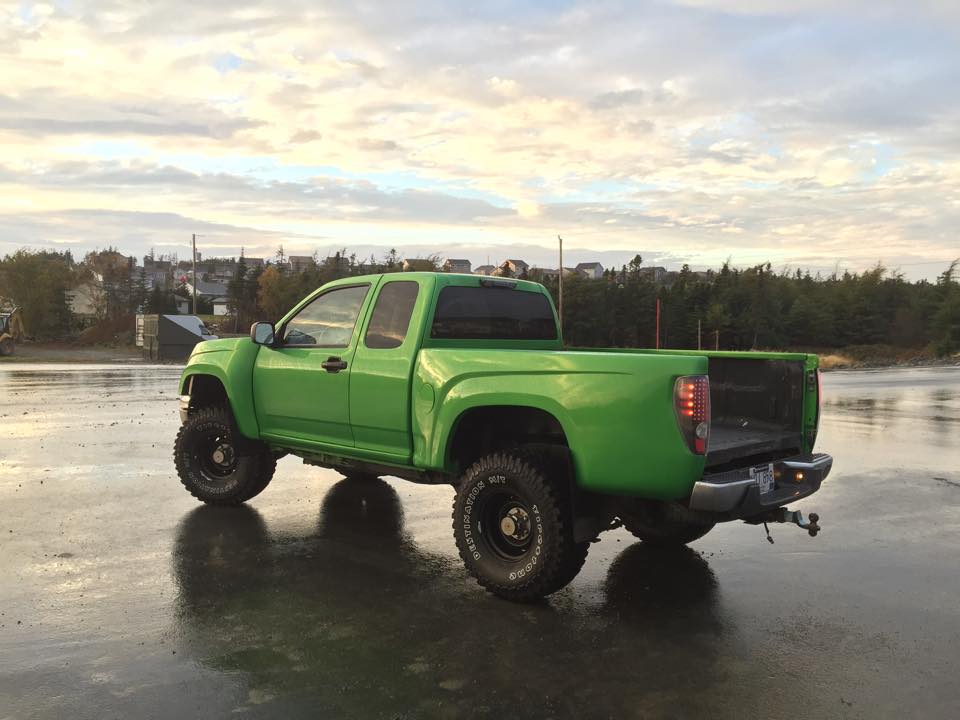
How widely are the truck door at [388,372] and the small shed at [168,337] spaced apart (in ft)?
115

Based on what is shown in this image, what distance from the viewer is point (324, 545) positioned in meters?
5.71

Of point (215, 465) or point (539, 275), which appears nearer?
point (215, 465)

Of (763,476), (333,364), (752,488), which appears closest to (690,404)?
(752,488)

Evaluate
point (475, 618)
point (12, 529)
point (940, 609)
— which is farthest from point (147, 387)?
point (940, 609)

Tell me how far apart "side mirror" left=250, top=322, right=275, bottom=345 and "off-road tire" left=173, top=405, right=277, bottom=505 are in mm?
899

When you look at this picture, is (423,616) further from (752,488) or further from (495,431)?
(752,488)

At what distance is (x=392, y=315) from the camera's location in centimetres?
562

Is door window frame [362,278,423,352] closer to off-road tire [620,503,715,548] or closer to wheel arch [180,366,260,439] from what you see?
→ wheel arch [180,366,260,439]

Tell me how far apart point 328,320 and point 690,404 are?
10.4 feet

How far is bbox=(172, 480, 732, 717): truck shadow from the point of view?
3.37 metres

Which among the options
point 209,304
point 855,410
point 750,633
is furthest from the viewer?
point 209,304

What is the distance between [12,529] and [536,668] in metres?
4.58

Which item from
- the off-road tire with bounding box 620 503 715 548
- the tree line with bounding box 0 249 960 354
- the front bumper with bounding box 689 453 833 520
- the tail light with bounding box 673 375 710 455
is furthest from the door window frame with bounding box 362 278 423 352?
the tree line with bounding box 0 249 960 354

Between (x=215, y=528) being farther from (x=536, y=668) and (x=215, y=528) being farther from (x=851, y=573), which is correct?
(x=851, y=573)
